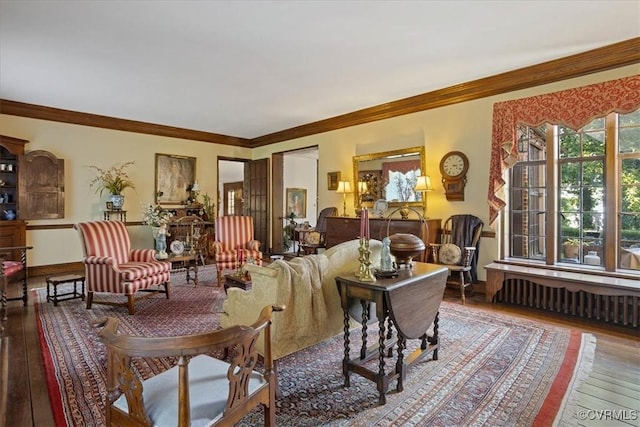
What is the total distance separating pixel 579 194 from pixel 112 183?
705 cm

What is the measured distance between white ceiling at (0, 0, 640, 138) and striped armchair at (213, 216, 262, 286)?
1884 mm

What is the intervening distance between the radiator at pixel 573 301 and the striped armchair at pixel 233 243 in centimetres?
327

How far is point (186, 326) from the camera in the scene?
3.29 metres

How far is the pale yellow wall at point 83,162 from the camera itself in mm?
5547

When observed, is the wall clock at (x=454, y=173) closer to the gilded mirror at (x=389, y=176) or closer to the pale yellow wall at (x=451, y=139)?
the pale yellow wall at (x=451, y=139)

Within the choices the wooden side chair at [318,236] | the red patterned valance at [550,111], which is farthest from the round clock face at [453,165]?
the wooden side chair at [318,236]

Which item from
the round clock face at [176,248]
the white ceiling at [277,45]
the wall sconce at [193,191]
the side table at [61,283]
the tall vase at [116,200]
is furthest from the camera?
the wall sconce at [193,191]

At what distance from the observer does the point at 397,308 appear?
2.04m

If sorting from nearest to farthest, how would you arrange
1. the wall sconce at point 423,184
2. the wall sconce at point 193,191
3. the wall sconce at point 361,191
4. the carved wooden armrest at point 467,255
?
the carved wooden armrest at point 467,255
the wall sconce at point 423,184
the wall sconce at point 361,191
the wall sconce at point 193,191

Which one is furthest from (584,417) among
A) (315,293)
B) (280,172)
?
(280,172)

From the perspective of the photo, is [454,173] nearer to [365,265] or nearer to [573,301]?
[573,301]

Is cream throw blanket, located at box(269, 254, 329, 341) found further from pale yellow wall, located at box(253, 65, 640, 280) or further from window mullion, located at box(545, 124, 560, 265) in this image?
window mullion, located at box(545, 124, 560, 265)

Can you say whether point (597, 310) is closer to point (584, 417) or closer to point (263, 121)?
point (584, 417)

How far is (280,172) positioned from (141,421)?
22.6ft
